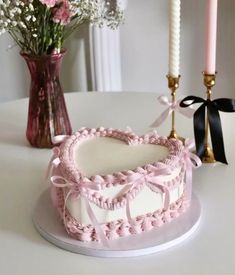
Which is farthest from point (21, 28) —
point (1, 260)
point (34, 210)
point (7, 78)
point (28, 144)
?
point (7, 78)

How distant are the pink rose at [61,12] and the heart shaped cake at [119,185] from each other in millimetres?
262

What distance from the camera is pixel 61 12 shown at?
1.02 metres

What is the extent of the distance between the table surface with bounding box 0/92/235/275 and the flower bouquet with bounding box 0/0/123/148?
0.06 metres

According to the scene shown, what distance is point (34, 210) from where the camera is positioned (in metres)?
0.91

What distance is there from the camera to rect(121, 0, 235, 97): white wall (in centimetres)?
189

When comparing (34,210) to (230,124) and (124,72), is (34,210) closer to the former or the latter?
(230,124)

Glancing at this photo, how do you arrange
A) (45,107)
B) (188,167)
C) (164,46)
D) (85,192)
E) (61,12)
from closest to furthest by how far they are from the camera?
(85,192) → (188,167) → (61,12) → (45,107) → (164,46)

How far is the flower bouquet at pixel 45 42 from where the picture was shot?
1.02m

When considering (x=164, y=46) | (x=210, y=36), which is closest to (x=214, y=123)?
(x=210, y=36)

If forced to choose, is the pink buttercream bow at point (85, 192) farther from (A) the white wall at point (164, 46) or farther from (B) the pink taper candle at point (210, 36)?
(A) the white wall at point (164, 46)

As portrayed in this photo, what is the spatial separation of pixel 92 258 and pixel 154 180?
140mm

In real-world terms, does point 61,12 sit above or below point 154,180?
above

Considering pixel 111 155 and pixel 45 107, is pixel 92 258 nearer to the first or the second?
pixel 111 155

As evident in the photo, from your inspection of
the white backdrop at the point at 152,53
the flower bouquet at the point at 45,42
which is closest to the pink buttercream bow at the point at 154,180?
the flower bouquet at the point at 45,42
